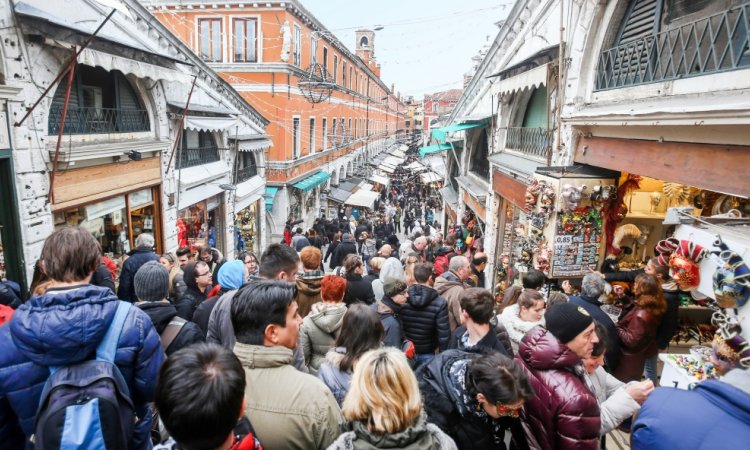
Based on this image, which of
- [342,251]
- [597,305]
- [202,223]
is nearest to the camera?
[597,305]

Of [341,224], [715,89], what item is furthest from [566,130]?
[341,224]

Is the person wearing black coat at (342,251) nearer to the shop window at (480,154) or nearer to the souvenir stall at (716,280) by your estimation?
the shop window at (480,154)

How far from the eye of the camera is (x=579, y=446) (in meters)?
2.42

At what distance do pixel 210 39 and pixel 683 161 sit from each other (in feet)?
64.9

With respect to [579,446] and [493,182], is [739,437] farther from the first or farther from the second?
[493,182]

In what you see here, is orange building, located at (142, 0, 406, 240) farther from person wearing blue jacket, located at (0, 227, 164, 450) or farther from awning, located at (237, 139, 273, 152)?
person wearing blue jacket, located at (0, 227, 164, 450)

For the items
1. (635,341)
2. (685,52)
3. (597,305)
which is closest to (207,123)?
(597,305)

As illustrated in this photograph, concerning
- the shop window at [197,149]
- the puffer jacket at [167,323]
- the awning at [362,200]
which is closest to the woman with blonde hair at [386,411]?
the puffer jacket at [167,323]

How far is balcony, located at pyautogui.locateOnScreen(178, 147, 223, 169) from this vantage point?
10.4 meters

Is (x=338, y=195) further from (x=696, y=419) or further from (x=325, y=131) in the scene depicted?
(x=696, y=419)

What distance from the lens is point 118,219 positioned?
7711 mm

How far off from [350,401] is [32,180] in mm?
5500

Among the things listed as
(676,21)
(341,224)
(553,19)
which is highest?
(553,19)

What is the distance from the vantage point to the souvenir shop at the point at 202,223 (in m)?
10.00
